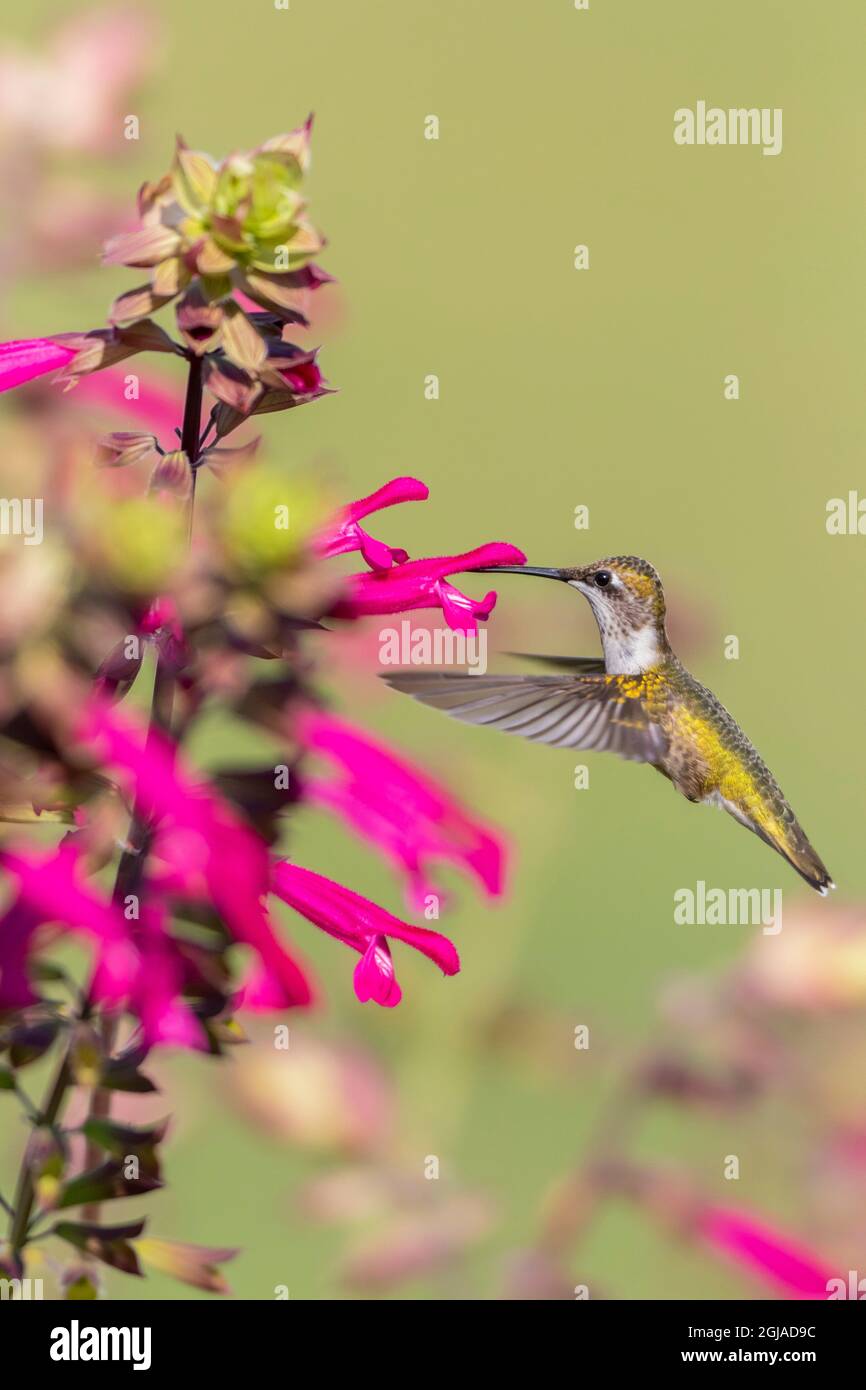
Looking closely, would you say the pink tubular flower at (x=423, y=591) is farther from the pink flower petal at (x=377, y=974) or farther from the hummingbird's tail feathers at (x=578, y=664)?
the hummingbird's tail feathers at (x=578, y=664)

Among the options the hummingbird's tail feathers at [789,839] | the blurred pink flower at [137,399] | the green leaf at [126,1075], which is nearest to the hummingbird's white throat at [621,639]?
the hummingbird's tail feathers at [789,839]

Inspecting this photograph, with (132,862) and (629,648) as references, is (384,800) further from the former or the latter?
(629,648)

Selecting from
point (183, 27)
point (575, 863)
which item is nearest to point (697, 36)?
point (183, 27)

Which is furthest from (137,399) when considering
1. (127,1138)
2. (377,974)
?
(127,1138)

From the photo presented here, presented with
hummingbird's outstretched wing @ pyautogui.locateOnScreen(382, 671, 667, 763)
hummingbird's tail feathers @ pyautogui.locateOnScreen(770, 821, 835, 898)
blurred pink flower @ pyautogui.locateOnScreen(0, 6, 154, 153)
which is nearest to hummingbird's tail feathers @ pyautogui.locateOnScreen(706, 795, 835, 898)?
hummingbird's tail feathers @ pyautogui.locateOnScreen(770, 821, 835, 898)

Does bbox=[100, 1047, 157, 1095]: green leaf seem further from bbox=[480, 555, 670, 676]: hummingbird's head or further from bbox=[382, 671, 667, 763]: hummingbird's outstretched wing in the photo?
bbox=[480, 555, 670, 676]: hummingbird's head

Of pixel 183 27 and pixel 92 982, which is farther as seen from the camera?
pixel 183 27

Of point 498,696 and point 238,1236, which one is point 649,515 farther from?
point 498,696
